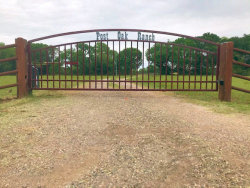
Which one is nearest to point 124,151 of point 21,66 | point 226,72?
point 226,72

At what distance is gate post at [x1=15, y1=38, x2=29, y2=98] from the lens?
7457 mm

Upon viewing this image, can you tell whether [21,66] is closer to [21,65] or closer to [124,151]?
[21,65]

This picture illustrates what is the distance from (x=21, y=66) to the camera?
746 cm

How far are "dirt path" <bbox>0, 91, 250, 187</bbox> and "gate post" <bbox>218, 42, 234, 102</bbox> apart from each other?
288 centimetres

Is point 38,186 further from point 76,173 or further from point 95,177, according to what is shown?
point 95,177

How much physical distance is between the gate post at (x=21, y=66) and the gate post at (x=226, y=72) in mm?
6837

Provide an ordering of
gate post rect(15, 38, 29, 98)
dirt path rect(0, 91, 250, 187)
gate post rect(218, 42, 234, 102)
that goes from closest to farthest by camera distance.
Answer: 1. dirt path rect(0, 91, 250, 187)
2. gate post rect(218, 42, 234, 102)
3. gate post rect(15, 38, 29, 98)

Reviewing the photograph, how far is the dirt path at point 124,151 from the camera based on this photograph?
215cm

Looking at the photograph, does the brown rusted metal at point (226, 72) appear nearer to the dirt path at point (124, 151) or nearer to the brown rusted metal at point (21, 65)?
the dirt path at point (124, 151)

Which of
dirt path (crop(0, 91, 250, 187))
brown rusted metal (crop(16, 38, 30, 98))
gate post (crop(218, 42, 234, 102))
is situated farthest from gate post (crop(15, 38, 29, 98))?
gate post (crop(218, 42, 234, 102))

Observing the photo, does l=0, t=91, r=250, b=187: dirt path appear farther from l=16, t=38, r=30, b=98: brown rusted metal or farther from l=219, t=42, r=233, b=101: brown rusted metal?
l=16, t=38, r=30, b=98: brown rusted metal

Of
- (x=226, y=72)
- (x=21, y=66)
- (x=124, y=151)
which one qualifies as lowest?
(x=124, y=151)

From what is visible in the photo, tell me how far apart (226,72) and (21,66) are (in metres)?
7.00

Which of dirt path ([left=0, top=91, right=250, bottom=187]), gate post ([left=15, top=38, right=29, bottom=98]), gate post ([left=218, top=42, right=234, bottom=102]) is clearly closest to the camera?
dirt path ([left=0, top=91, right=250, bottom=187])
